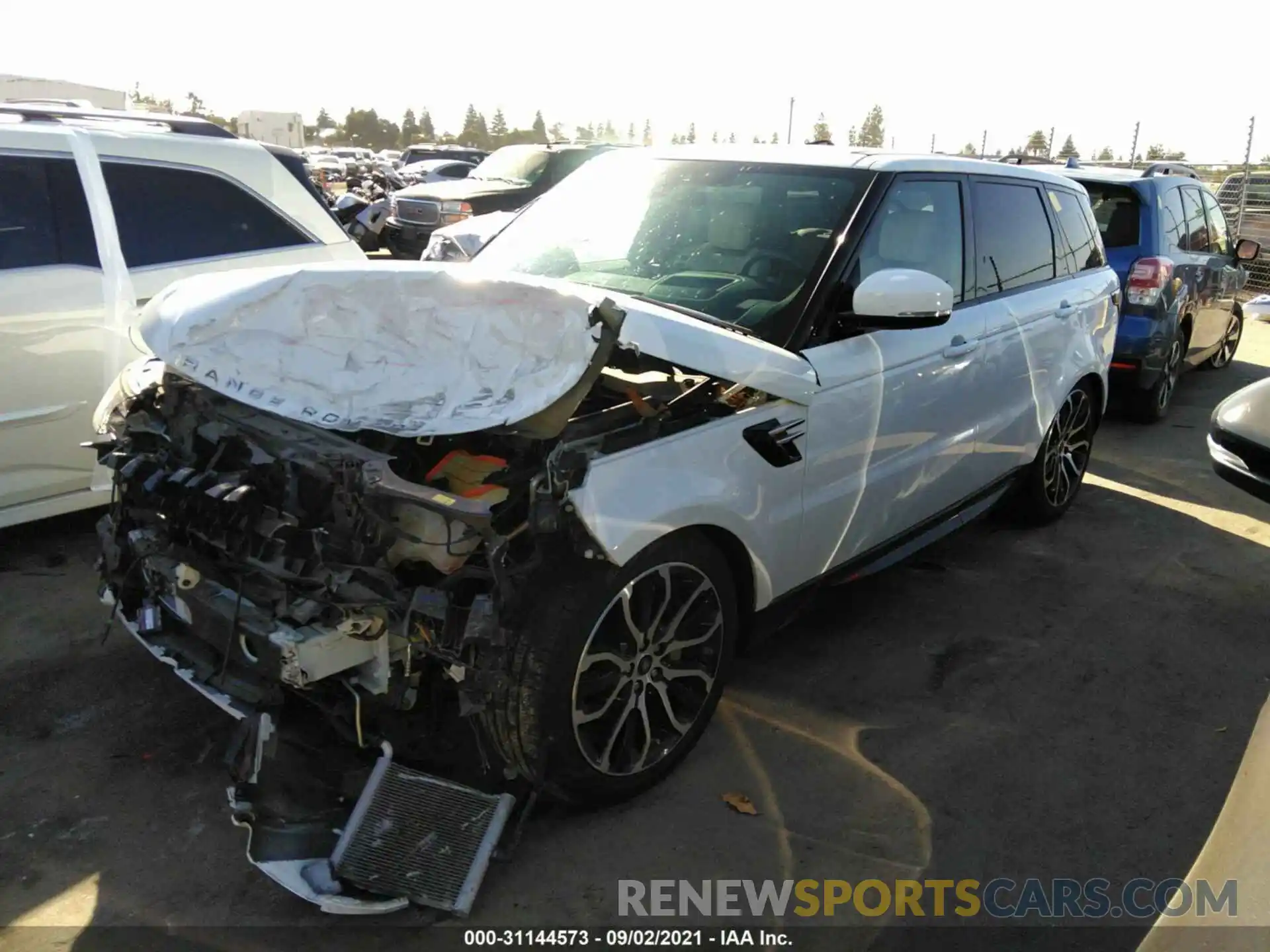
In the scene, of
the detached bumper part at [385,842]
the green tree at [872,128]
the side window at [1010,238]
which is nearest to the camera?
the detached bumper part at [385,842]

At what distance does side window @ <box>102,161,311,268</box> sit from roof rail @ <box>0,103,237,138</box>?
1.15 ft

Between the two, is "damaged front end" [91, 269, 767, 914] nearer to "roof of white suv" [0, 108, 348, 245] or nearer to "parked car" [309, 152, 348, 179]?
"roof of white suv" [0, 108, 348, 245]

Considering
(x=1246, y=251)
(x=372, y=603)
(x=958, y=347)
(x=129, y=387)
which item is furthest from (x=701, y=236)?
(x=1246, y=251)

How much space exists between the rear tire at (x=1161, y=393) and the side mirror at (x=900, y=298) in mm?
5375

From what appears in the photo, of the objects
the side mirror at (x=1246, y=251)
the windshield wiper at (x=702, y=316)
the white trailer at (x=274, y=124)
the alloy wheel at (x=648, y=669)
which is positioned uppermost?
the white trailer at (x=274, y=124)

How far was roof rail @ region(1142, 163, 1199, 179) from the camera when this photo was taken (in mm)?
8281

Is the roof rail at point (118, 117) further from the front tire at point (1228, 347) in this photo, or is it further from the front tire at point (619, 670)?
the front tire at point (1228, 347)

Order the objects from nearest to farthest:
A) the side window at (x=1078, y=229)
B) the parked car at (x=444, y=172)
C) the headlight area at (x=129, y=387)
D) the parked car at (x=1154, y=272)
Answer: the headlight area at (x=129, y=387) → the side window at (x=1078, y=229) → the parked car at (x=1154, y=272) → the parked car at (x=444, y=172)

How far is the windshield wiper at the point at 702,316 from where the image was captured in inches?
127

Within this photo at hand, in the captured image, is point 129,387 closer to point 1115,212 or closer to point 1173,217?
point 1115,212

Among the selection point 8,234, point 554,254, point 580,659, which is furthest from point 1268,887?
point 8,234

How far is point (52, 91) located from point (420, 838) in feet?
64.2

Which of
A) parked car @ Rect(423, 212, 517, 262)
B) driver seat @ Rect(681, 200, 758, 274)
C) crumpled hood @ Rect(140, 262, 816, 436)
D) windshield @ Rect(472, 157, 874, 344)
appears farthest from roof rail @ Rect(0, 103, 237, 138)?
driver seat @ Rect(681, 200, 758, 274)

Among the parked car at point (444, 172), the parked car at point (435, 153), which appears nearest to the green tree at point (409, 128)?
the parked car at point (435, 153)
